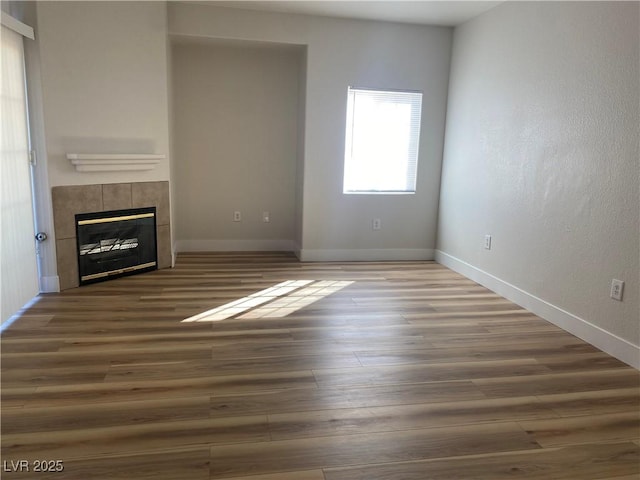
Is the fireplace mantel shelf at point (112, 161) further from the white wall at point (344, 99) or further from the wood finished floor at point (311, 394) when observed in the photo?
the white wall at point (344, 99)

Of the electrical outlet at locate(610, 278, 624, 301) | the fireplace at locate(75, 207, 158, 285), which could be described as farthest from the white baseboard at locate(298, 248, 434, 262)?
the electrical outlet at locate(610, 278, 624, 301)

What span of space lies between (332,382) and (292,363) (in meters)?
0.31

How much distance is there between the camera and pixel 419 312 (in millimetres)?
3674

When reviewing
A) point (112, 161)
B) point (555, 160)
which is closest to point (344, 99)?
point (555, 160)

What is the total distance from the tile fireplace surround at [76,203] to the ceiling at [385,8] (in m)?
1.97

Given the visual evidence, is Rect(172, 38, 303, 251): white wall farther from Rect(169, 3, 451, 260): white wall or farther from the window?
the window

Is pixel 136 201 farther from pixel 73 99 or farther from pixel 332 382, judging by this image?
pixel 332 382

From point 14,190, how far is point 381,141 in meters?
3.55

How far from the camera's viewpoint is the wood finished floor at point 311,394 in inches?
73.9

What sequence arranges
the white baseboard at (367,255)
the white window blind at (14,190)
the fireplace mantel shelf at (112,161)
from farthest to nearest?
the white baseboard at (367,255) < the fireplace mantel shelf at (112,161) < the white window blind at (14,190)

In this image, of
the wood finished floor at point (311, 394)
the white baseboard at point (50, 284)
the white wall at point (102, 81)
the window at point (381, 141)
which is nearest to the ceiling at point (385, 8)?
the window at point (381, 141)

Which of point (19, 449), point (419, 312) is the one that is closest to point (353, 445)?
point (19, 449)

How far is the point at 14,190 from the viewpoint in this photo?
11.1 ft

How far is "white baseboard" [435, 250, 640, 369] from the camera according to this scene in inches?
114
